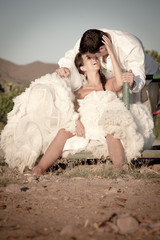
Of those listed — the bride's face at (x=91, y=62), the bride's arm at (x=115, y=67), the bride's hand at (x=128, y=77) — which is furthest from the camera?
the bride's face at (x=91, y=62)

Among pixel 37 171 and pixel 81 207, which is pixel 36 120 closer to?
pixel 37 171

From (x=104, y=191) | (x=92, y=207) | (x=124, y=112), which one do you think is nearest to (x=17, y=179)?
(x=104, y=191)

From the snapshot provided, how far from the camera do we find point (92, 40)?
13.0 ft

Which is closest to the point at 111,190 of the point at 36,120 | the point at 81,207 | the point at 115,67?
the point at 81,207

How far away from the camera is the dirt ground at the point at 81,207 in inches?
62.4

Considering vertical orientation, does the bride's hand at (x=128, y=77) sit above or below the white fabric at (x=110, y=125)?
above

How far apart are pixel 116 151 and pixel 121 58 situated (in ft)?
4.83

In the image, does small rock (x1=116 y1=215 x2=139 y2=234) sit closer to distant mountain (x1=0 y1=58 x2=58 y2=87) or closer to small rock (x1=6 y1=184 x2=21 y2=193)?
small rock (x1=6 y1=184 x2=21 y2=193)

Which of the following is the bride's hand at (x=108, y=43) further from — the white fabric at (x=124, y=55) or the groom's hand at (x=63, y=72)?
the groom's hand at (x=63, y=72)

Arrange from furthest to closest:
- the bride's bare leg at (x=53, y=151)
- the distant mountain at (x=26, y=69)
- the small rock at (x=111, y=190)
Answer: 1. the distant mountain at (x=26, y=69)
2. the bride's bare leg at (x=53, y=151)
3. the small rock at (x=111, y=190)

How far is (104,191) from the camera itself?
246 cm

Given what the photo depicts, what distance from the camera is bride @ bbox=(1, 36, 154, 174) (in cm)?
337

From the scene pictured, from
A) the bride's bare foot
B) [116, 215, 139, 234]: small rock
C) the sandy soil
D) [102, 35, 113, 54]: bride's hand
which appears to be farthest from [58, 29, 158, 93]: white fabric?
[116, 215, 139, 234]: small rock

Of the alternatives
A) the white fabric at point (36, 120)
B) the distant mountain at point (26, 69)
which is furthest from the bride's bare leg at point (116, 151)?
the distant mountain at point (26, 69)
